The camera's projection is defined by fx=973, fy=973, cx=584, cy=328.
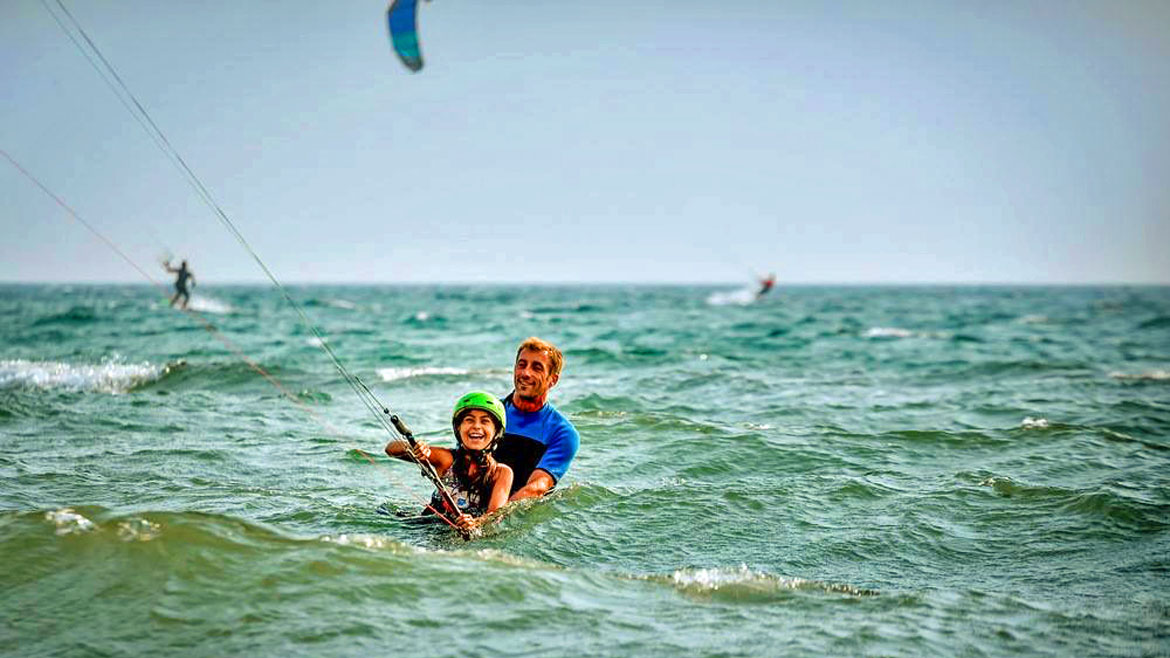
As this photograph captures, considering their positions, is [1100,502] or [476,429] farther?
[1100,502]

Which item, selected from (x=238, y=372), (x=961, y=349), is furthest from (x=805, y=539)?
(x=961, y=349)

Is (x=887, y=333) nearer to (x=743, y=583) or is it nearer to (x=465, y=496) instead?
(x=465, y=496)

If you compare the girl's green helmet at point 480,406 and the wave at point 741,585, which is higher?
the girl's green helmet at point 480,406

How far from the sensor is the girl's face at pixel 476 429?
666 cm

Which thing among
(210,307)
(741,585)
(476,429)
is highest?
(476,429)

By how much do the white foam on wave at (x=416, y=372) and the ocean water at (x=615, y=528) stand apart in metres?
1.76

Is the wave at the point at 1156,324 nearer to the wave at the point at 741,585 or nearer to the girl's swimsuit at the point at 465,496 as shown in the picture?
the wave at the point at 741,585

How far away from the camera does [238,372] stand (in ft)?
60.7

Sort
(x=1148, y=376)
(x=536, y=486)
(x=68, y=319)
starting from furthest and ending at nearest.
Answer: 1. (x=68, y=319)
2. (x=1148, y=376)
3. (x=536, y=486)

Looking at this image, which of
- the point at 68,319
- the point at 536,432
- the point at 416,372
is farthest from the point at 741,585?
the point at 68,319

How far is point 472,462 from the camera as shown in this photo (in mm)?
6855

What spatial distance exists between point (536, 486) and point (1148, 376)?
18.6m

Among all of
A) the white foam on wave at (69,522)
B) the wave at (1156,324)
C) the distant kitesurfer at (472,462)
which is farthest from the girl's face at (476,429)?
the wave at (1156,324)

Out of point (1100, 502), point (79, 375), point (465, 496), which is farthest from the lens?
point (79, 375)
